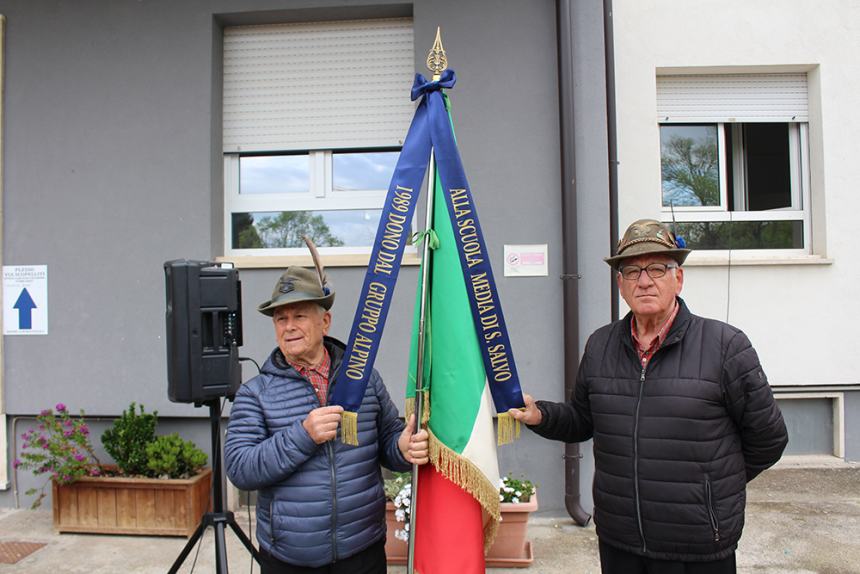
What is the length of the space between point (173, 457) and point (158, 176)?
2.08 metres

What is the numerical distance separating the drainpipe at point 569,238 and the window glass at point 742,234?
5.02ft

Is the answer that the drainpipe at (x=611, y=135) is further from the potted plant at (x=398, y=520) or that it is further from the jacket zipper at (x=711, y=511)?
the jacket zipper at (x=711, y=511)

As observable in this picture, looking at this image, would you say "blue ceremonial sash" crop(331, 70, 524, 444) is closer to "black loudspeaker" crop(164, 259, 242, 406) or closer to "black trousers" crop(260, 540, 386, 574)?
"black trousers" crop(260, 540, 386, 574)

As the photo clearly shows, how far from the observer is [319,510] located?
6.72 feet

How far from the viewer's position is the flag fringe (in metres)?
2.14

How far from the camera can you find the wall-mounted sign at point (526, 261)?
14.1ft

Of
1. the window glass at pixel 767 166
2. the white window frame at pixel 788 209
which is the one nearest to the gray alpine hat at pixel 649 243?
the white window frame at pixel 788 209

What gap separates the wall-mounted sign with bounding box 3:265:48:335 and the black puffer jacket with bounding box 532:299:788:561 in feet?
14.3

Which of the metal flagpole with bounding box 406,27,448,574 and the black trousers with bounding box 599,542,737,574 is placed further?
the metal flagpole with bounding box 406,27,448,574

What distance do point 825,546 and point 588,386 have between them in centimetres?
282

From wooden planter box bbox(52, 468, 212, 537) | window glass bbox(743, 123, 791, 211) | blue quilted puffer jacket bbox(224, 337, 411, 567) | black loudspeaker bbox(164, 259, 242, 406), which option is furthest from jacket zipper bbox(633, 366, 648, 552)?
window glass bbox(743, 123, 791, 211)

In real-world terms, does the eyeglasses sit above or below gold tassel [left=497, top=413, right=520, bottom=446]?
above

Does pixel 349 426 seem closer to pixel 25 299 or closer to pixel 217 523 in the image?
pixel 217 523

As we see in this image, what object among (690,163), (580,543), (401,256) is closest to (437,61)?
(401,256)
